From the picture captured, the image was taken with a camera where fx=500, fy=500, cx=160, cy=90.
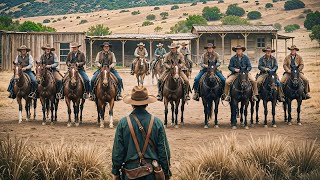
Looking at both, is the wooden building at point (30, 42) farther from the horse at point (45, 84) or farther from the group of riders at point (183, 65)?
the horse at point (45, 84)

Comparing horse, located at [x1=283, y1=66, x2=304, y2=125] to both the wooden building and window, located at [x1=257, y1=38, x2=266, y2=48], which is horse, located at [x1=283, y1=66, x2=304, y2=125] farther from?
window, located at [x1=257, y1=38, x2=266, y2=48]

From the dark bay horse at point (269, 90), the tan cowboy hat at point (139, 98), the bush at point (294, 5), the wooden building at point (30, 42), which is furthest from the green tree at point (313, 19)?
the tan cowboy hat at point (139, 98)

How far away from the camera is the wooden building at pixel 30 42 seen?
41.0 meters

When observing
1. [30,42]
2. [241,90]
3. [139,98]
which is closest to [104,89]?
[241,90]

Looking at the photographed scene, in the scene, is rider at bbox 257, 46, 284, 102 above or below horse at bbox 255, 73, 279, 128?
above

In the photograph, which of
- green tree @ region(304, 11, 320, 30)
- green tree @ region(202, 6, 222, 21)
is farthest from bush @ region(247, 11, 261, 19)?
green tree @ region(304, 11, 320, 30)

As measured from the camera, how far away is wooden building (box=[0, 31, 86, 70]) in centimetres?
4100

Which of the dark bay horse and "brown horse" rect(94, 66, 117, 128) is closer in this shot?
"brown horse" rect(94, 66, 117, 128)

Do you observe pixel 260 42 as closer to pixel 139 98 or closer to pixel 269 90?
pixel 269 90

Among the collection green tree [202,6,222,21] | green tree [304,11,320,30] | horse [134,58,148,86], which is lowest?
horse [134,58,148,86]

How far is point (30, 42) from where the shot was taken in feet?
136

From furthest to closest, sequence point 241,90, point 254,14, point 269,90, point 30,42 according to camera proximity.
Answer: point 254,14 → point 30,42 → point 269,90 → point 241,90

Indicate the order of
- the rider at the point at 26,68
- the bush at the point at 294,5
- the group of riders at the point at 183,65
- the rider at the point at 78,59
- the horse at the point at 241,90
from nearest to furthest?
the horse at the point at 241,90
the group of riders at the point at 183,65
the rider at the point at 78,59
the rider at the point at 26,68
the bush at the point at 294,5

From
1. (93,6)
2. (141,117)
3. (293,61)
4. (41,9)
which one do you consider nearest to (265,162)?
(141,117)
